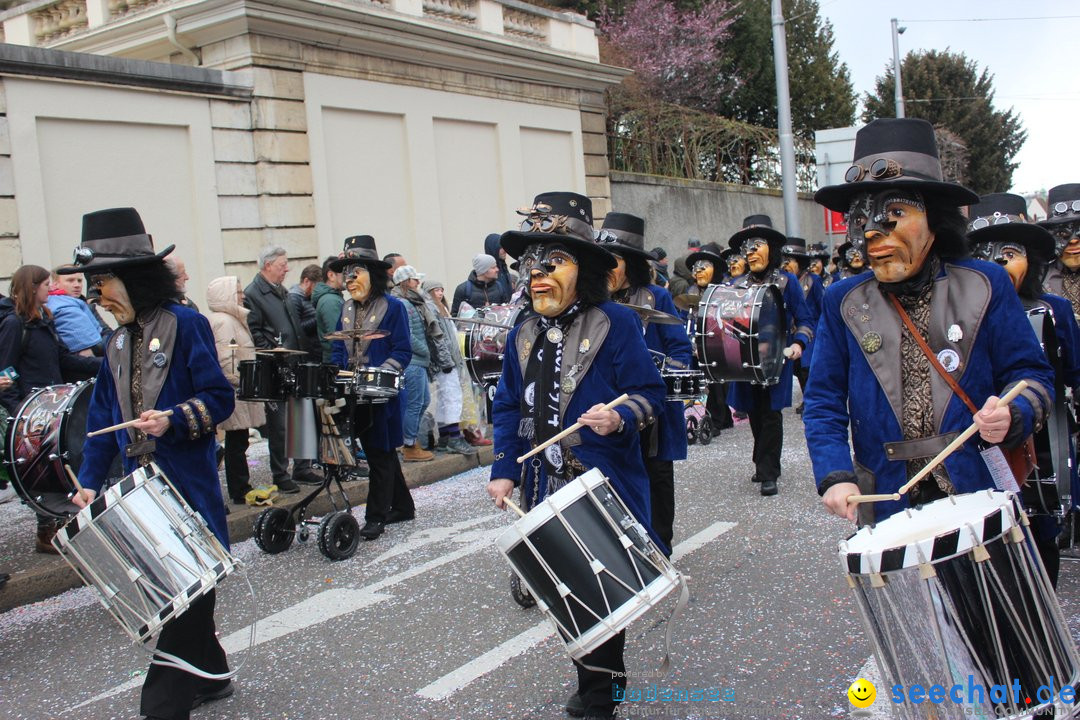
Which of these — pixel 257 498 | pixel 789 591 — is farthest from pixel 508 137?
pixel 789 591

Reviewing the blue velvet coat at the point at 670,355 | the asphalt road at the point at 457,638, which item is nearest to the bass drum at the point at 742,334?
the asphalt road at the point at 457,638

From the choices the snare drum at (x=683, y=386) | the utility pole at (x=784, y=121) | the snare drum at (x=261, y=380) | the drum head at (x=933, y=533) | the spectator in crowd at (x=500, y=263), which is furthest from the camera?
the utility pole at (x=784, y=121)

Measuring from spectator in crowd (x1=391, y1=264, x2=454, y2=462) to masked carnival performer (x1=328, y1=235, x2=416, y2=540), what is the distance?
71.9 inches

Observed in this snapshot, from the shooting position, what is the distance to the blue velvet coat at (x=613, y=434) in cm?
400

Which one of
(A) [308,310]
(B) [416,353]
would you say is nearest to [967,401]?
(B) [416,353]

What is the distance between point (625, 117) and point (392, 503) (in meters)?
16.1

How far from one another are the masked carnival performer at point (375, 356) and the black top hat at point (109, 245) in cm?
286

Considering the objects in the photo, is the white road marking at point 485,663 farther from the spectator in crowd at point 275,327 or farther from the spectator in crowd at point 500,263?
the spectator in crowd at point 500,263

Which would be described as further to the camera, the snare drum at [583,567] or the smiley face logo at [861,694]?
the smiley face logo at [861,694]

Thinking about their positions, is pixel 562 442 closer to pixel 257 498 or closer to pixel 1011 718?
pixel 1011 718

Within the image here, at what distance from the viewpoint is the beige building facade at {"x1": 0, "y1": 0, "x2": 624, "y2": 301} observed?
10969 millimetres

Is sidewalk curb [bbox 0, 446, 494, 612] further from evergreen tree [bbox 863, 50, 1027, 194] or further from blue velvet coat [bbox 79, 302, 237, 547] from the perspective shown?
evergreen tree [bbox 863, 50, 1027, 194]

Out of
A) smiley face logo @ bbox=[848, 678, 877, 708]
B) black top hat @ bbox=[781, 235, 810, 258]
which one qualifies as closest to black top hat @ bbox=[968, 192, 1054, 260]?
smiley face logo @ bbox=[848, 678, 877, 708]

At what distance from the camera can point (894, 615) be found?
2789mm
